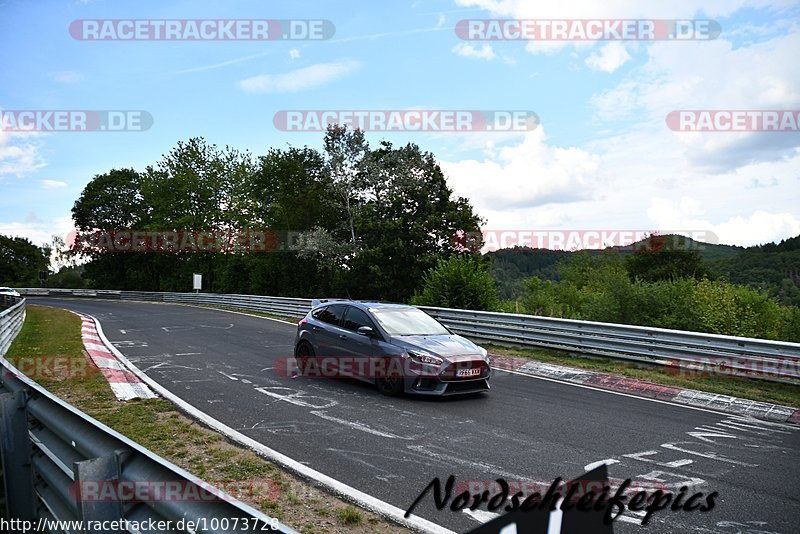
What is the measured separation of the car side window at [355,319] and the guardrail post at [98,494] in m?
7.35

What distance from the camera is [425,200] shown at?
126 feet

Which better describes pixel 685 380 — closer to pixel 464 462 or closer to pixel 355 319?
pixel 355 319

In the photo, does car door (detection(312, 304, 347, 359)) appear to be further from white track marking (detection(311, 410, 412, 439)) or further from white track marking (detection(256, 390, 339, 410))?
white track marking (detection(311, 410, 412, 439))

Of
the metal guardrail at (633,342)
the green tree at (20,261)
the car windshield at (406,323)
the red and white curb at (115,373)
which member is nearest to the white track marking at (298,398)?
the car windshield at (406,323)

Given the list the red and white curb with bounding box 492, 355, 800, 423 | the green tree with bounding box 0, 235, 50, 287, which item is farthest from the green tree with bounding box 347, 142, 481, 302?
the green tree with bounding box 0, 235, 50, 287

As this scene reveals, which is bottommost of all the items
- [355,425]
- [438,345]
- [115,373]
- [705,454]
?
[705,454]

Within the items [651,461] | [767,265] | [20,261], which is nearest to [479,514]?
[651,461]

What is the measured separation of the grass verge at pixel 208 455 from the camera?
461 cm

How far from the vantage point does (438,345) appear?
9.25 meters

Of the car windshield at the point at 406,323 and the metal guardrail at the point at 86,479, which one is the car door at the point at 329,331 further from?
the metal guardrail at the point at 86,479

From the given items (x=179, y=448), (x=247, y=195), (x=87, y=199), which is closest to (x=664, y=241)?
(x=247, y=195)

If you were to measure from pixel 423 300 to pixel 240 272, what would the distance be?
33731 millimetres

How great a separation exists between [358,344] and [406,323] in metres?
0.91

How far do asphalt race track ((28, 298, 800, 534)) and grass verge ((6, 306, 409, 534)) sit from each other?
1.40ft
